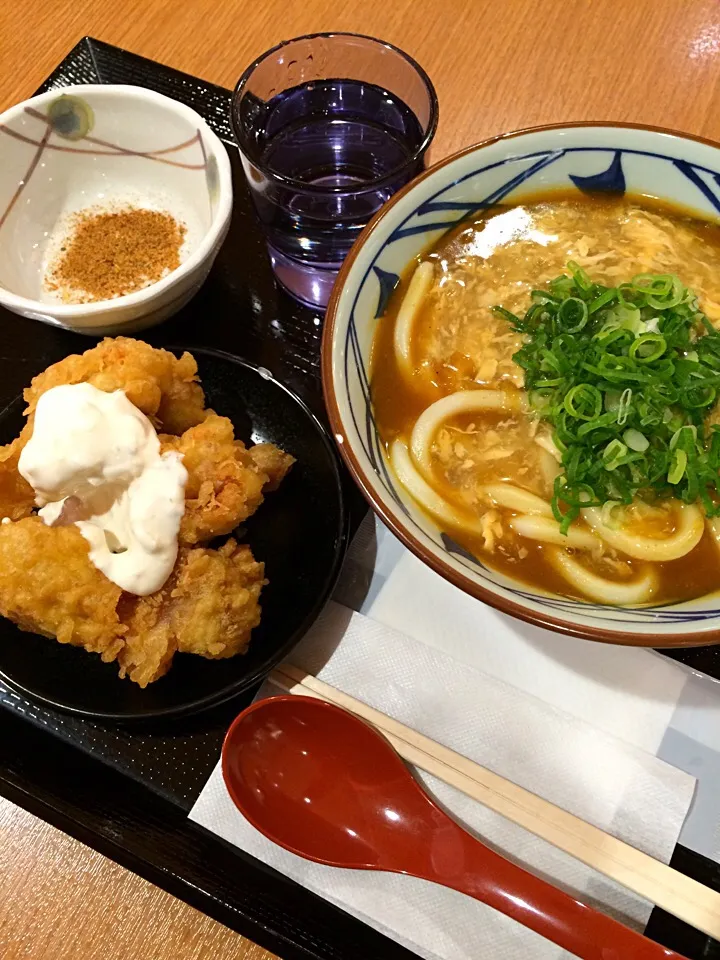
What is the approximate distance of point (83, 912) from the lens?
1.32 m

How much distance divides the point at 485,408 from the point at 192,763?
841mm

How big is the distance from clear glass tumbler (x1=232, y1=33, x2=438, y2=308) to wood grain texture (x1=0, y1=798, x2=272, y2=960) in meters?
1.26

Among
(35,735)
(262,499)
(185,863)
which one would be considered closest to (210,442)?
(262,499)

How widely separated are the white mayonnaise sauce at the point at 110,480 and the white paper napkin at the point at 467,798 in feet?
1.13

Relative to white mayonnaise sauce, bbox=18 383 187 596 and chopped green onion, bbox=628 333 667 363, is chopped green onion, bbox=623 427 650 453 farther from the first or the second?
white mayonnaise sauce, bbox=18 383 187 596

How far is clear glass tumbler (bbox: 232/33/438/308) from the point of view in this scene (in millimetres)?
1521

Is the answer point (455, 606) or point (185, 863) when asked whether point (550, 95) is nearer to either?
point (455, 606)

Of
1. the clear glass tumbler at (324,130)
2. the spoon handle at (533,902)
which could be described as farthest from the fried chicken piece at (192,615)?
the clear glass tumbler at (324,130)

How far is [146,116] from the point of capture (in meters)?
1.76

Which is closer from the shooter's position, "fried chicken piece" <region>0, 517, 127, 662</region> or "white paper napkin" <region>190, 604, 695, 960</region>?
"white paper napkin" <region>190, 604, 695, 960</region>

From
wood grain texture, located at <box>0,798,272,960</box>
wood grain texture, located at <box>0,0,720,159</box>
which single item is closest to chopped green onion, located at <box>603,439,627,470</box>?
wood grain texture, located at <box>0,798,272,960</box>

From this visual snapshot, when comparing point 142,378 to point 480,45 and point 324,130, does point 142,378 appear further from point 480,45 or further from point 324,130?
point 480,45

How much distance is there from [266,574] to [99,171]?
3.84 feet

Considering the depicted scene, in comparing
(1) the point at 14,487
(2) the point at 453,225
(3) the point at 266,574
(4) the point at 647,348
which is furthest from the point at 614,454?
(1) the point at 14,487
